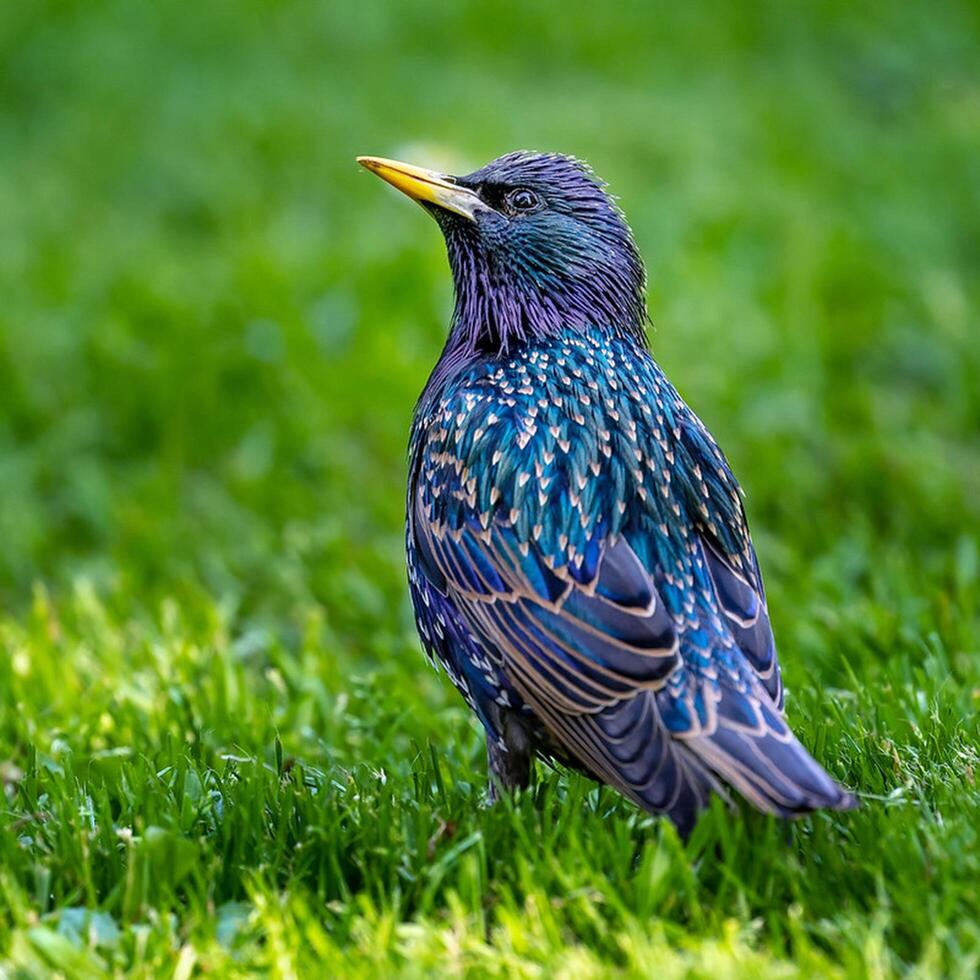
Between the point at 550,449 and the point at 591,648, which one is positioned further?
the point at 550,449

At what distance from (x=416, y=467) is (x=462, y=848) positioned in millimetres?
962

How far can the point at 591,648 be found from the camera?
299 cm

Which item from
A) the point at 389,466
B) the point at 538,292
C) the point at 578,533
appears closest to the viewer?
the point at 578,533

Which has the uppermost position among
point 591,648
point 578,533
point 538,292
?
point 538,292

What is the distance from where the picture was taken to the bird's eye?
3682 millimetres

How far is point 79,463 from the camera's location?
6.18m

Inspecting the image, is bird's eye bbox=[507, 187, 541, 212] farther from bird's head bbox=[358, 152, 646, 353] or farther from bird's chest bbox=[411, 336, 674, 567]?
bird's chest bbox=[411, 336, 674, 567]

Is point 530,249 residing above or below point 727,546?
above

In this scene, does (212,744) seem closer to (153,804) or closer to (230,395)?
(153,804)

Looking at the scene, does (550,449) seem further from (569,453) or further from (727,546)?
(727,546)

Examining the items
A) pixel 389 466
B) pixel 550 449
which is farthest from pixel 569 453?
pixel 389 466

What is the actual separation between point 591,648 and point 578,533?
265 mm

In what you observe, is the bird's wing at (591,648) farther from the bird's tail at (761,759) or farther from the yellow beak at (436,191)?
the yellow beak at (436,191)

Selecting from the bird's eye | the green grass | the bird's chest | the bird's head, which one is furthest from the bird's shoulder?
the green grass
